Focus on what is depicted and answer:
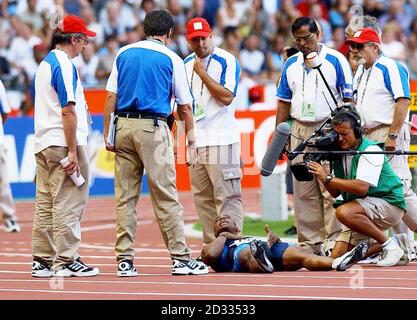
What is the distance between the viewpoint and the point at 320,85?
553 inches

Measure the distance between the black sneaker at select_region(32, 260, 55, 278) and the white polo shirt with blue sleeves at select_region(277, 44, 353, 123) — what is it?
296 cm

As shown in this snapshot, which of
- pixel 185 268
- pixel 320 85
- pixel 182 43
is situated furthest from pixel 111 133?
pixel 182 43

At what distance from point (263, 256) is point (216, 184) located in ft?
4.84

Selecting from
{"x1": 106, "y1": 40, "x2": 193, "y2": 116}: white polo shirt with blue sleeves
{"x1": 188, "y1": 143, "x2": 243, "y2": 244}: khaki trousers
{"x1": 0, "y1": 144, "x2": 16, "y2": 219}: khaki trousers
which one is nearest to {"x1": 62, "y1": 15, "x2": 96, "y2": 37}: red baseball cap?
{"x1": 106, "y1": 40, "x2": 193, "y2": 116}: white polo shirt with blue sleeves

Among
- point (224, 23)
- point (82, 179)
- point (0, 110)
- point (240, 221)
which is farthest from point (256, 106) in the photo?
point (82, 179)

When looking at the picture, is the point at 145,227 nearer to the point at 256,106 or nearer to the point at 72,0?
the point at 256,106

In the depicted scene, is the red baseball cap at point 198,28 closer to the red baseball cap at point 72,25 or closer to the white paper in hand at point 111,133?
the red baseball cap at point 72,25

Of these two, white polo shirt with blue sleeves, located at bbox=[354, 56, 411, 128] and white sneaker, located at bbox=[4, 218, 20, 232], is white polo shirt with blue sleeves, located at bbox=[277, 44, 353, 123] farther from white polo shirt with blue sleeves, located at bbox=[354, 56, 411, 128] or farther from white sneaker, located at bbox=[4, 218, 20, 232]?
white sneaker, located at bbox=[4, 218, 20, 232]

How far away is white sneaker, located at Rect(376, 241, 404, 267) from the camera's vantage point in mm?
13320

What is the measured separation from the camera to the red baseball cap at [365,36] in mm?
13961

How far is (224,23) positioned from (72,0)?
10.3 ft

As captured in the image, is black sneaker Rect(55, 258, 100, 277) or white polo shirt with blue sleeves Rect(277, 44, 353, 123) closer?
black sneaker Rect(55, 258, 100, 277)

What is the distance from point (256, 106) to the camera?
23.9m

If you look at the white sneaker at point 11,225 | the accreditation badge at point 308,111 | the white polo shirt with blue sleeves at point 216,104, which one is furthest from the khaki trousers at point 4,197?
the accreditation badge at point 308,111
